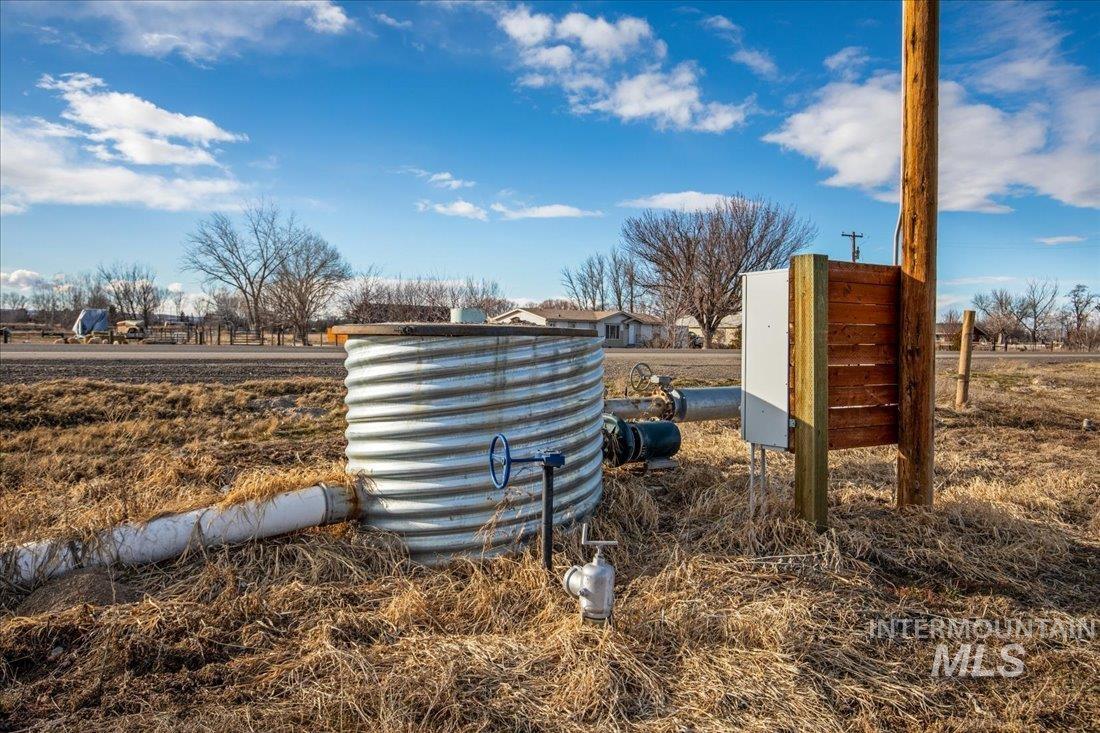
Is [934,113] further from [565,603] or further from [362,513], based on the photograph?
[362,513]

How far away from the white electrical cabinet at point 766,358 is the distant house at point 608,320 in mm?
51225

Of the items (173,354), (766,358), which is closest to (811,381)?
(766,358)

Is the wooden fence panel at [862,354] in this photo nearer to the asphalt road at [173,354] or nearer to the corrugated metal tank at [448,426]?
the corrugated metal tank at [448,426]

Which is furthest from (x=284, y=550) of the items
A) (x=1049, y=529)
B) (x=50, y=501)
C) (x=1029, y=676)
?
(x=1049, y=529)

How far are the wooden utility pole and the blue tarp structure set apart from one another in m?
40.8

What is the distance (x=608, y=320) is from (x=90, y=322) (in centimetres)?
3754

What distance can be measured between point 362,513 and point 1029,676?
325 centimetres

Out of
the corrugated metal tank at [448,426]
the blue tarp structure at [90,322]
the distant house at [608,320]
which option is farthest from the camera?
the distant house at [608,320]

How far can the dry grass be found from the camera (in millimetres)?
2398

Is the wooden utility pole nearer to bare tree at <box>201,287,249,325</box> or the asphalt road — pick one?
the asphalt road

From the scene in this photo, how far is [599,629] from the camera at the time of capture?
9.16ft

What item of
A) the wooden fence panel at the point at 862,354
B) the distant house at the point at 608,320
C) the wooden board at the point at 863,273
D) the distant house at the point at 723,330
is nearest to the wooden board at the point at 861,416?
the wooden fence panel at the point at 862,354

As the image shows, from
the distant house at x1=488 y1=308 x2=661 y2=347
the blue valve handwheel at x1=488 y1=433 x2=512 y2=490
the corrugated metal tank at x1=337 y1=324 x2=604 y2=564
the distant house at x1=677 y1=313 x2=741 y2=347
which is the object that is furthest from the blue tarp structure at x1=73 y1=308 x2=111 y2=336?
the blue valve handwheel at x1=488 y1=433 x2=512 y2=490

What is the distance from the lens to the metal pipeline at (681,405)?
6371 millimetres
